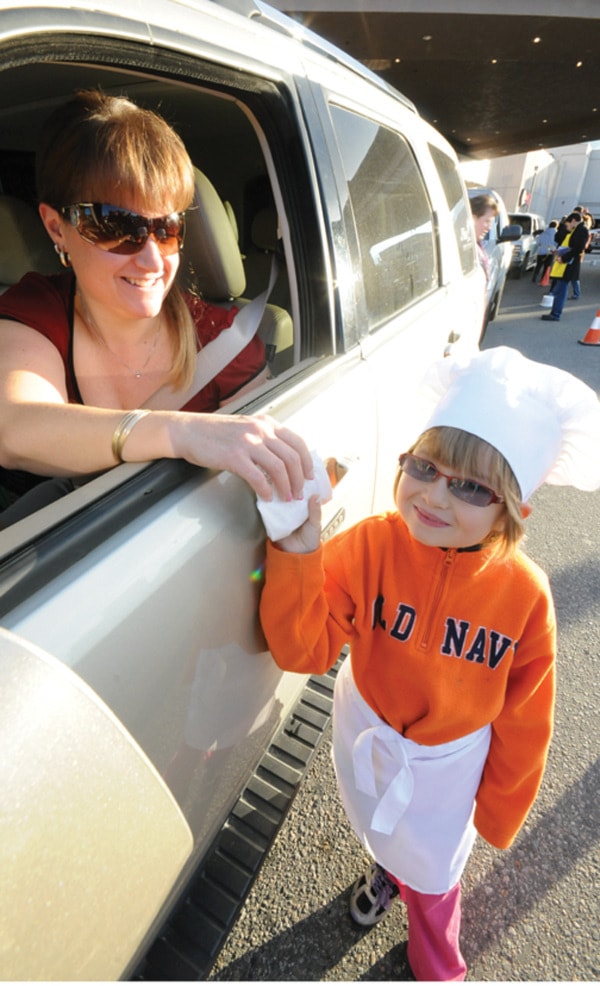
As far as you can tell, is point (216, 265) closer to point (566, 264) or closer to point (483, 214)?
point (483, 214)

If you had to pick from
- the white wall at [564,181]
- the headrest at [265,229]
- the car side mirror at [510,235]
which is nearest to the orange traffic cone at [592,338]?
the car side mirror at [510,235]

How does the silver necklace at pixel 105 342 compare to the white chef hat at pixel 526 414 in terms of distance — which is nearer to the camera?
the white chef hat at pixel 526 414

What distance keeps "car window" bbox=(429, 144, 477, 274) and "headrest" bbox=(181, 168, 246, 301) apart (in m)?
1.63

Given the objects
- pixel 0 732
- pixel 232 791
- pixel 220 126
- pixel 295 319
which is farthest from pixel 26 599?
pixel 220 126

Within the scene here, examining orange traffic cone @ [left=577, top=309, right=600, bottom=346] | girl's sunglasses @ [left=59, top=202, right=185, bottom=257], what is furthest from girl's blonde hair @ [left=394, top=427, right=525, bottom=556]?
orange traffic cone @ [left=577, top=309, right=600, bottom=346]

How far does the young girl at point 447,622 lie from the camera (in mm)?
1070

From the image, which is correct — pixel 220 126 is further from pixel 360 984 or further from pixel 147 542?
pixel 360 984

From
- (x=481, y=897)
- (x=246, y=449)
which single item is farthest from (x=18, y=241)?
(x=481, y=897)

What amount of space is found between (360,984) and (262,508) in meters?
1.41

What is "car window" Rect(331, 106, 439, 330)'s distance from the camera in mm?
1718

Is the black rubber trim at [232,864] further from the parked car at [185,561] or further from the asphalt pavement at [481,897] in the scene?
the asphalt pavement at [481,897]

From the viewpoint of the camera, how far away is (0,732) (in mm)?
517

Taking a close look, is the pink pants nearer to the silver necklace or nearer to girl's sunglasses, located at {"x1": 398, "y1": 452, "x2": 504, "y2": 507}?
girl's sunglasses, located at {"x1": 398, "y1": 452, "x2": 504, "y2": 507}

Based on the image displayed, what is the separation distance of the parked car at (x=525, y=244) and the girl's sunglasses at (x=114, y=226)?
15364 millimetres
